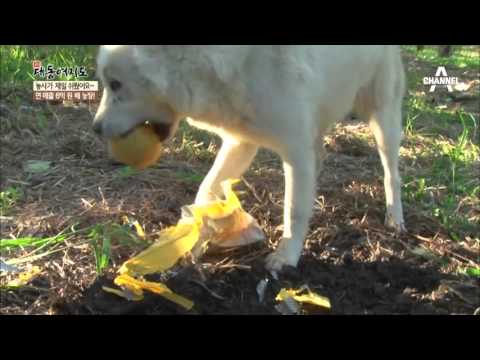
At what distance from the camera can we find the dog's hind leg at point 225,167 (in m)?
3.01

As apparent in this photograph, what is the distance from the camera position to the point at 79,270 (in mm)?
2551

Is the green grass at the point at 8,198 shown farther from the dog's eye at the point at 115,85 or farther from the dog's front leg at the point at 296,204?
the dog's front leg at the point at 296,204

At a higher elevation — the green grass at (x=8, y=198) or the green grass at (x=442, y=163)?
the green grass at (x=442, y=163)

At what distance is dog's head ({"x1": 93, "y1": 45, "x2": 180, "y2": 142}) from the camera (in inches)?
93.5

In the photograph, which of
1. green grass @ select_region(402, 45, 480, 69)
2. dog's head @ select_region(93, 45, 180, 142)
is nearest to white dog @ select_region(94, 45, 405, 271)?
dog's head @ select_region(93, 45, 180, 142)

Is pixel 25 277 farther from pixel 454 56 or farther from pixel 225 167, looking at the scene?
pixel 454 56

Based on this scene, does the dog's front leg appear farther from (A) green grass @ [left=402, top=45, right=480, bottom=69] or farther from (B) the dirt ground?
(A) green grass @ [left=402, top=45, right=480, bottom=69]

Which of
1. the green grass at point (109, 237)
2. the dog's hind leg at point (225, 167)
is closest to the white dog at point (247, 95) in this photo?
the dog's hind leg at point (225, 167)

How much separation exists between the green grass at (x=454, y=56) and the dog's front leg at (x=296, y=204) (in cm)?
374

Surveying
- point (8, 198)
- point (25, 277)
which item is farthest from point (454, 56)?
point (25, 277)

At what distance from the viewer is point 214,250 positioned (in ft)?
8.90

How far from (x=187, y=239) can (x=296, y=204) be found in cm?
51

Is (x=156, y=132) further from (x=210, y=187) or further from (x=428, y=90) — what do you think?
(x=428, y=90)

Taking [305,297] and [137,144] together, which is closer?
[305,297]
